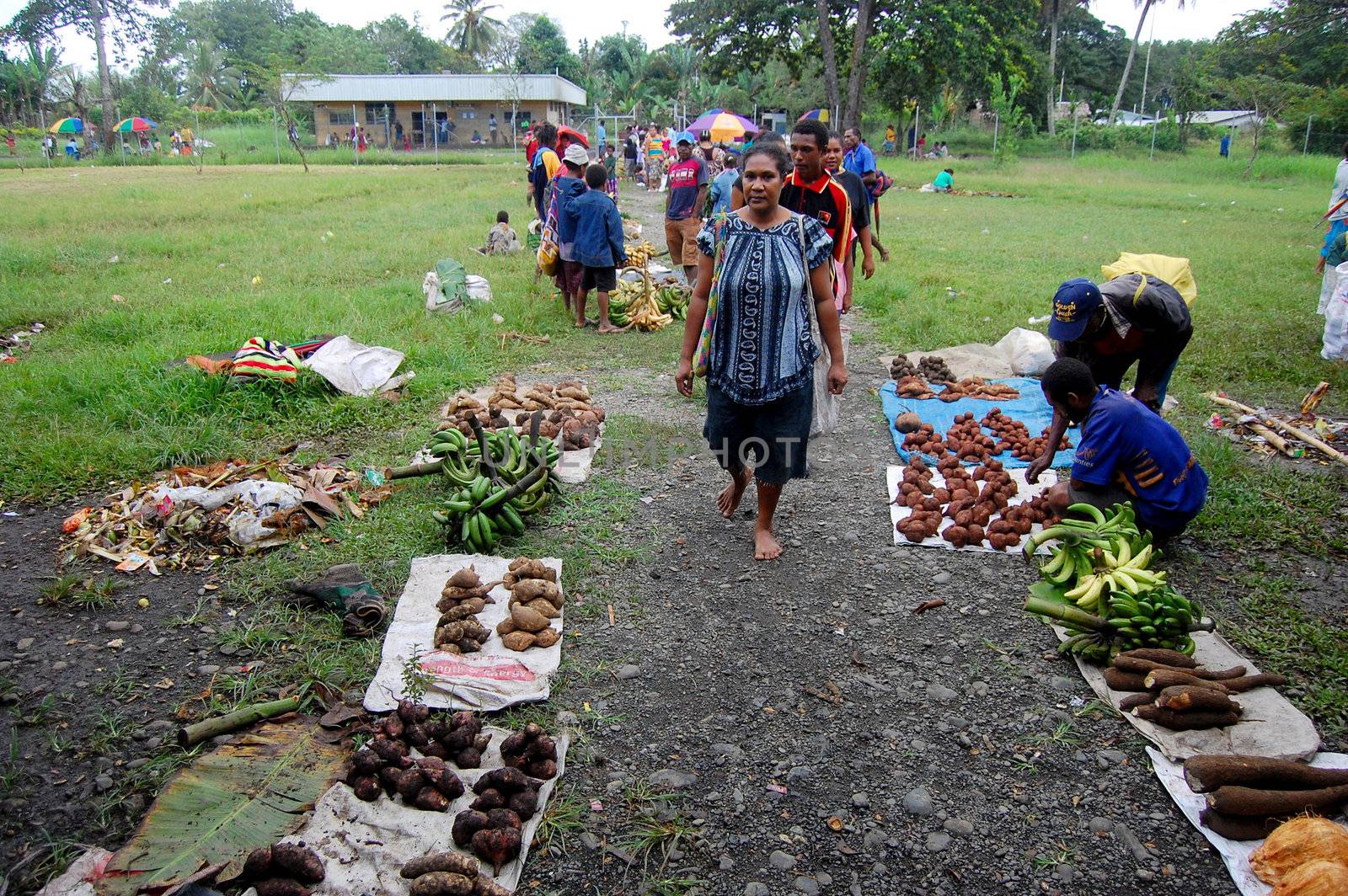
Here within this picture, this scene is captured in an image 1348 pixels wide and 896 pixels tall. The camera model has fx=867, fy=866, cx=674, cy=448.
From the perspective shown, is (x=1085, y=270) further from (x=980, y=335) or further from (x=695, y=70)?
(x=695, y=70)

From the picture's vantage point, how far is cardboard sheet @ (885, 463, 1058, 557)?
453 centimetres

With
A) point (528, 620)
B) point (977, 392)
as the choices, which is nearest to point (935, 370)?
point (977, 392)

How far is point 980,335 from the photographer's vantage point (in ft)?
28.0

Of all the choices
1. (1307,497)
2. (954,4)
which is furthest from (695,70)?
(1307,497)

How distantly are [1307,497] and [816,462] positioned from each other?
9.22ft

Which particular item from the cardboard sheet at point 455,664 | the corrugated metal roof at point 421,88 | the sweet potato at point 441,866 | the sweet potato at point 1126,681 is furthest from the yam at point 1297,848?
the corrugated metal roof at point 421,88

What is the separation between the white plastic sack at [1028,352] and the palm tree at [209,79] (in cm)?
5726

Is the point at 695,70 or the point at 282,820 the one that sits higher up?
the point at 695,70

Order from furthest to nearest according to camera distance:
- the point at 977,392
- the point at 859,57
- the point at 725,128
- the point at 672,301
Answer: the point at 859,57 < the point at 725,128 < the point at 672,301 < the point at 977,392

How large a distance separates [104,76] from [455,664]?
45417mm

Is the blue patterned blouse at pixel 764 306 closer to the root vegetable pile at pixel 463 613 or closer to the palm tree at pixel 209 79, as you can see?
the root vegetable pile at pixel 463 613

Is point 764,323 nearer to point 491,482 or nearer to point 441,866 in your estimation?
point 491,482

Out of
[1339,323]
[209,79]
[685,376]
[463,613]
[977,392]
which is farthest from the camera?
[209,79]

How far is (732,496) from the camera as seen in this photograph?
15.7 ft
